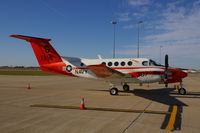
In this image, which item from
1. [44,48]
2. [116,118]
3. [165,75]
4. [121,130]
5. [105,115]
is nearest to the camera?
[121,130]

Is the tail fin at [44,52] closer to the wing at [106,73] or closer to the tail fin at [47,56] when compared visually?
the tail fin at [47,56]

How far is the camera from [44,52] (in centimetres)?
1636

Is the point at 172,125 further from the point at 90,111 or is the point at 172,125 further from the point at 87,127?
the point at 90,111

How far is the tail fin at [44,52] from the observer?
16062mm

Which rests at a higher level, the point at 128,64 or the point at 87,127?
the point at 128,64

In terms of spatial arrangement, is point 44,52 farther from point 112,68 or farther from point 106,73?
point 112,68

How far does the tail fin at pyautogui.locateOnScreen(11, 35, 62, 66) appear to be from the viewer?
16062 millimetres

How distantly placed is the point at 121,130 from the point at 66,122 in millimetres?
2207

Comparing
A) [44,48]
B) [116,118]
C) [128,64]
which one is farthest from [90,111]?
[44,48]

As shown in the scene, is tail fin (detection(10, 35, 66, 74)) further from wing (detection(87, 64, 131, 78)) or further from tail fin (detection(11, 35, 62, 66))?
wing (detection(87, 64, 131, 78))

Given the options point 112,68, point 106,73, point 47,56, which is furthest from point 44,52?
point 112,68

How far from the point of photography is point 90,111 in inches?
328

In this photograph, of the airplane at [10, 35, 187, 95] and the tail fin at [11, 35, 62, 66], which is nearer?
the airplane at [10, 35, 187, 95]

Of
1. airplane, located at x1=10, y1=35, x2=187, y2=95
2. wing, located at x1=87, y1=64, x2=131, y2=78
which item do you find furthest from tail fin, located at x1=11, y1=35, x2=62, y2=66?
wing, located at x1=87, y1=64, x2=131, y2=78
